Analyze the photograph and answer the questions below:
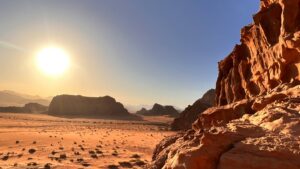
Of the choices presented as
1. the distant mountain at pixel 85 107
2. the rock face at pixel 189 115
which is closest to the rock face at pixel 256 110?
the rock face at pixel 189 115

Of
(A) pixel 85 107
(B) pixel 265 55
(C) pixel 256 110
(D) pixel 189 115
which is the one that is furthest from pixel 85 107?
(C) pixel 256 110

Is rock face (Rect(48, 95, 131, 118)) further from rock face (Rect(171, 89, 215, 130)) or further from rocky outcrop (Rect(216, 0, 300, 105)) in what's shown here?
rocky outcrop (Rect(216, 0, 300, 105))

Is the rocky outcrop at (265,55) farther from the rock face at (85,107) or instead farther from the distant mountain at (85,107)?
the rock face at (85,107)

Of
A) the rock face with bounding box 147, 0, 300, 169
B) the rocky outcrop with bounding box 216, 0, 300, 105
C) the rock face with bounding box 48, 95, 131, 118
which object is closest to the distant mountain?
the rock face with bounding box 48, 95, 131, 118

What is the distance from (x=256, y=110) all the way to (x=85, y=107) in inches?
4219

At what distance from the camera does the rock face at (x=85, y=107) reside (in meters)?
111

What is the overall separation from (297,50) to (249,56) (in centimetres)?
703

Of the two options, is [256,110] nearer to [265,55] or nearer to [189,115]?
[265,55]

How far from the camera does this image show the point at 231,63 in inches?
902

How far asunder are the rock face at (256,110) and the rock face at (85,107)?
304 feet

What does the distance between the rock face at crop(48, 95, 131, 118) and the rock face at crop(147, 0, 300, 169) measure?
304 feet

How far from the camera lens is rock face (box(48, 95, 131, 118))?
11112cm

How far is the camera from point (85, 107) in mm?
113750

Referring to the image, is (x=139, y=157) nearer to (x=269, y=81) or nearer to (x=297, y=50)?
(x=269, y=81)
